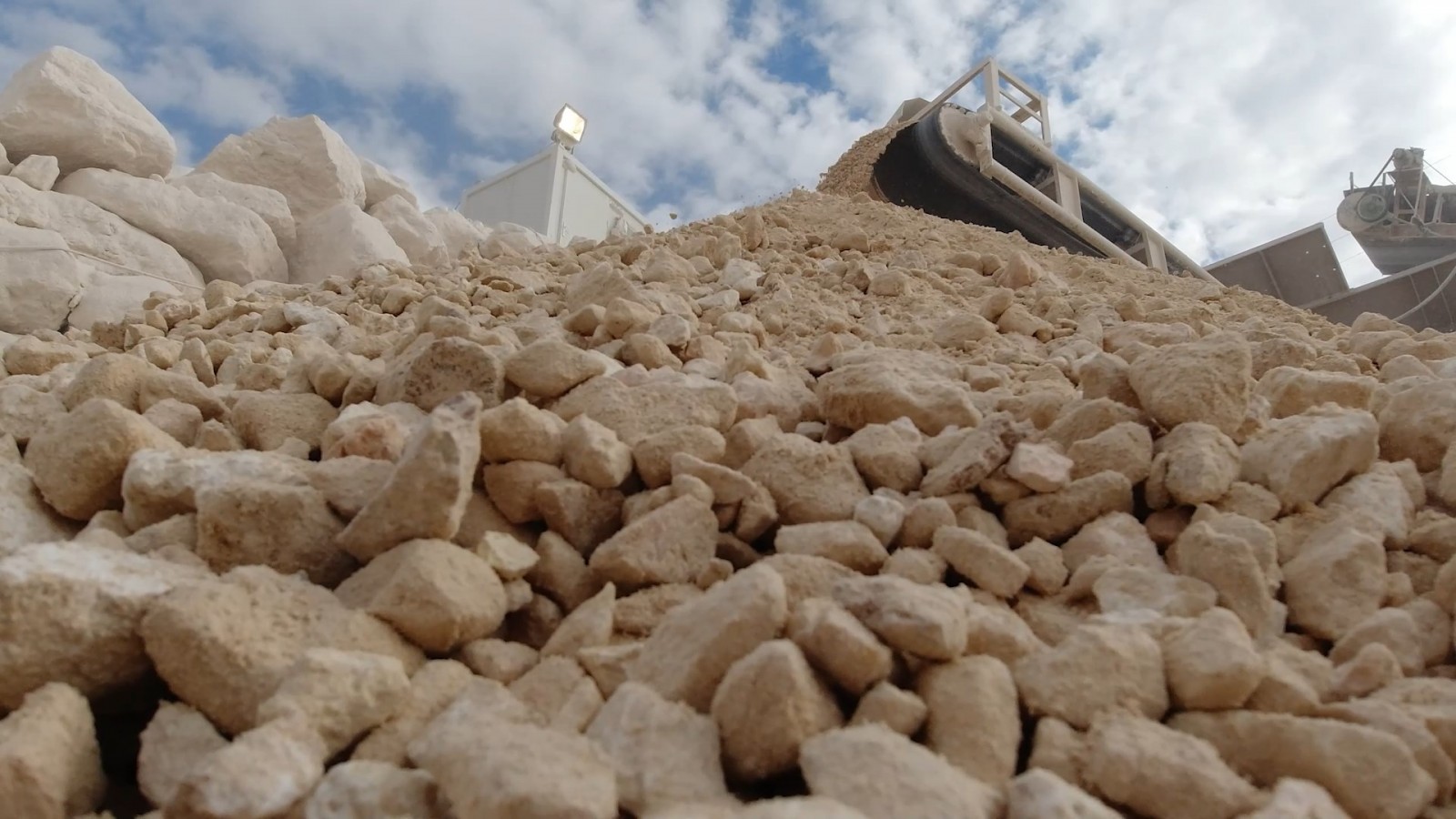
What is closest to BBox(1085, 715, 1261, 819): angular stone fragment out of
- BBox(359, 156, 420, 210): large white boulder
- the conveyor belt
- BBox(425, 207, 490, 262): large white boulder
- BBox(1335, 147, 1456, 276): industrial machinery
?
BBox(425, 207, 490, 262): large white boulder

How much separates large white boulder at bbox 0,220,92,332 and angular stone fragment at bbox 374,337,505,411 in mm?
2947

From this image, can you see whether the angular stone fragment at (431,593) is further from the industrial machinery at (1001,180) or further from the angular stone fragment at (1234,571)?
the industrial machinery at (1001,180)

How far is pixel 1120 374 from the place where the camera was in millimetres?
1570

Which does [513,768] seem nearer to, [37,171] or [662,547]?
[662,547]

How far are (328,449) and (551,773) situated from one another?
2.81 feet

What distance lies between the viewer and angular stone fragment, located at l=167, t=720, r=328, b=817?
725mm

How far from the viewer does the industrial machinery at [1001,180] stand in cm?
705

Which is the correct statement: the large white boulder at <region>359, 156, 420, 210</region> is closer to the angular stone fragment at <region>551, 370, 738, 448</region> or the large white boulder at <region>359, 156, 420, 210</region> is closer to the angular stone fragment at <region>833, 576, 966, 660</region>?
the angular stone fragment at <region>551, 370, 738, 448</region>

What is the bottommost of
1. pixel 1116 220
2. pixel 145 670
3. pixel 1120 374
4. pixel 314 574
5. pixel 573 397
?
pixel 145 670

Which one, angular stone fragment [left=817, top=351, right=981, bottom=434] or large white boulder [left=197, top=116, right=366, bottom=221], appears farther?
large white boulder [left=197, top=116, right=366, bottom=221]

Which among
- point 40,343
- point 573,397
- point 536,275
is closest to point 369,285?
point 536,275

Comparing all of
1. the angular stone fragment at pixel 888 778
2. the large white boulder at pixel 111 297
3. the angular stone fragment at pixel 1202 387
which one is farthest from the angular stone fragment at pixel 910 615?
the large white boulder at pixel 111 297

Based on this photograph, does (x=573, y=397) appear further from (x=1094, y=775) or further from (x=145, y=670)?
(x=1094, y=775)

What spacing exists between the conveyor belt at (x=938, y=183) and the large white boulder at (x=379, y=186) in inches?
133
